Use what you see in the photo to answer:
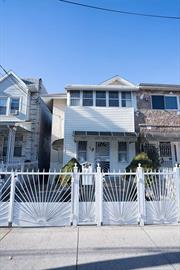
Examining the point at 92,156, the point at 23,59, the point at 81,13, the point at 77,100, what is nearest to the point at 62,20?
the point at 81,13

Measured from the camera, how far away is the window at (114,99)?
15516 mm

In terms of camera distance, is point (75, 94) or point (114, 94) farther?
point (114, 94)

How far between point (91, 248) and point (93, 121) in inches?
424

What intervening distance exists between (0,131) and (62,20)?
10.1 m

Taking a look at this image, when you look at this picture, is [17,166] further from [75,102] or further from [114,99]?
[114,99]

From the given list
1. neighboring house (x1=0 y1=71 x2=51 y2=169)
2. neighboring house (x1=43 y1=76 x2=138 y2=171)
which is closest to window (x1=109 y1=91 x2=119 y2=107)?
neighboring house (x1=43 y1=76 x2=138 y2=171)

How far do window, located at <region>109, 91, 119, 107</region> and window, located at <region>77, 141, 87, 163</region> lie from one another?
3.44m

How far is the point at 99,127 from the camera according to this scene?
582 inches

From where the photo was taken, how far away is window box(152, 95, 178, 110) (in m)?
15.8

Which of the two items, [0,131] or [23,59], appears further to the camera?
[0,131]

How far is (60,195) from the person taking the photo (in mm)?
7250

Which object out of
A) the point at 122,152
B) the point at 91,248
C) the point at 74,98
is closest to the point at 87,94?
the point at 74,98

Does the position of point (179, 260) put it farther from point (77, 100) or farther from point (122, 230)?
point (77, 100)

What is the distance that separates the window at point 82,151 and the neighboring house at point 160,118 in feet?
12.9
